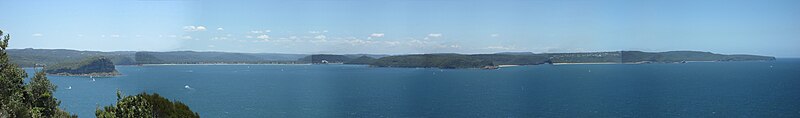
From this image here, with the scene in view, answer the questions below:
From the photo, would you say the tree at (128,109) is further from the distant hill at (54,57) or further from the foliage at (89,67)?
the distant hill at (54,57)

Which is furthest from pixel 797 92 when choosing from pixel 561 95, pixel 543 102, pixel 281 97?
pixel 281 97

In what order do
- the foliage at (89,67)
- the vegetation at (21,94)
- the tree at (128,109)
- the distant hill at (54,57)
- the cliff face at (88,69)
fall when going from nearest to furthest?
1. the tree at (128,109)
2. the vegetation at (21,94)
3. the cliff face at (88,69)
4. the foliage at (89,67)
5. the distant hill at (54,57)

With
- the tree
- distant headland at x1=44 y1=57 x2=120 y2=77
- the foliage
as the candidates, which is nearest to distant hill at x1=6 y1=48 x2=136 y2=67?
the foliage

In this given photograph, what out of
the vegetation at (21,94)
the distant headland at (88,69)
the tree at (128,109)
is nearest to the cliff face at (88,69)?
the distant headland at (88,69)

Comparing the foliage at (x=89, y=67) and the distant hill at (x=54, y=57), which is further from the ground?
the distant hill at (x=54, y=57)

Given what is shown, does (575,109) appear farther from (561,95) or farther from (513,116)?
(561,95)

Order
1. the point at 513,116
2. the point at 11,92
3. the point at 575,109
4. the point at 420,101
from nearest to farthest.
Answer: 1. the point at 11,92
2. the point at 513,116
3. the point at 575,109
4. the point at 420,101

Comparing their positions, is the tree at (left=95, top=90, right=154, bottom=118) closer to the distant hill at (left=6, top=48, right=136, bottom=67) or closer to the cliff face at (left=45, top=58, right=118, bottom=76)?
the cliff face at (left=45, top=58, right=118, bottom=76)

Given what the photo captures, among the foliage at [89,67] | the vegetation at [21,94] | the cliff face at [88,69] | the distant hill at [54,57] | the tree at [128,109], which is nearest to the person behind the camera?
the tree at [128,109]
